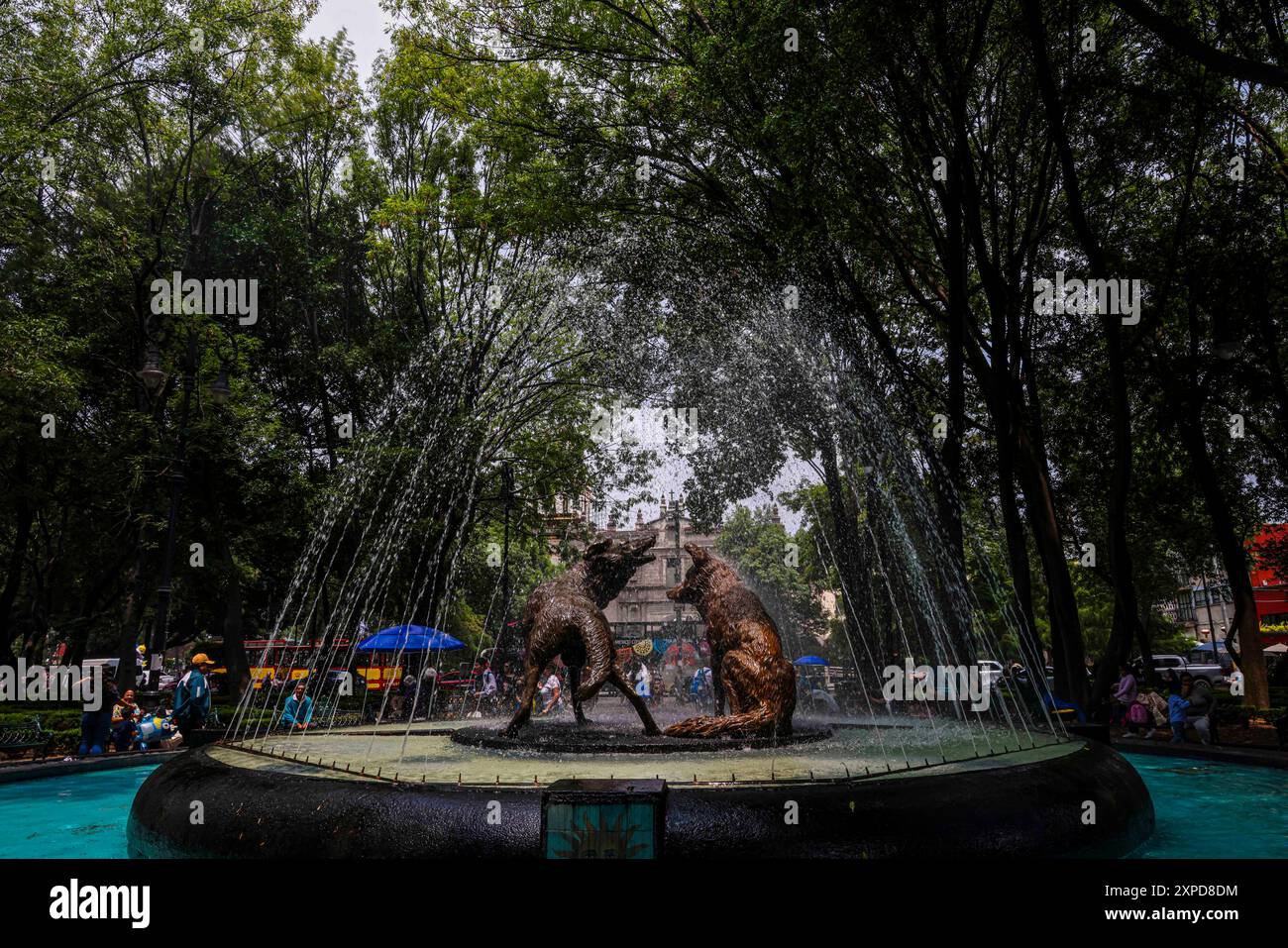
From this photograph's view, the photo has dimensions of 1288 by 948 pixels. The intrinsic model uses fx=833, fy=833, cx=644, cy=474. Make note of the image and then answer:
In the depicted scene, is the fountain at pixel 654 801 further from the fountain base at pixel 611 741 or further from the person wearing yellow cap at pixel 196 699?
the person wearing yellow cap at pixel 196 699

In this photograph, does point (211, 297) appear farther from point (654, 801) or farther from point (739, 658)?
point (654, 801)

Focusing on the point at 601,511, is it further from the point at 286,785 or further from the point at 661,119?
the point at 286,785

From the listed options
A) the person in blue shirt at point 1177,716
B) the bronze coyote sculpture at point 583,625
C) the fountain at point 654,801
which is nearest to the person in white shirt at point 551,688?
the bronze coyote sculpture at point 583,625

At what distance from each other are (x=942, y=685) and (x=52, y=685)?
68.3 feet

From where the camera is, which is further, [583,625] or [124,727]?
[124,727]

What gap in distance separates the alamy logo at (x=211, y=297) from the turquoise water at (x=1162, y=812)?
41.4 ft

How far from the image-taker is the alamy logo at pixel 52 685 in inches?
519

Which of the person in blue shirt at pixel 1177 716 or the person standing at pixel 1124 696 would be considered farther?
the person standing at pixel 1124 696

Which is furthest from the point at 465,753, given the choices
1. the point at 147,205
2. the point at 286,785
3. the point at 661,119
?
the point at 147,205

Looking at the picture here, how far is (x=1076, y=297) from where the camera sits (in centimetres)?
1750

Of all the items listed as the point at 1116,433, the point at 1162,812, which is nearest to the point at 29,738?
the point at 1162,812

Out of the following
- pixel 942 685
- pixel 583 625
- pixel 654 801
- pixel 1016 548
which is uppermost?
pixel 1016 548

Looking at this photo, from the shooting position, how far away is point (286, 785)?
5.59 m
